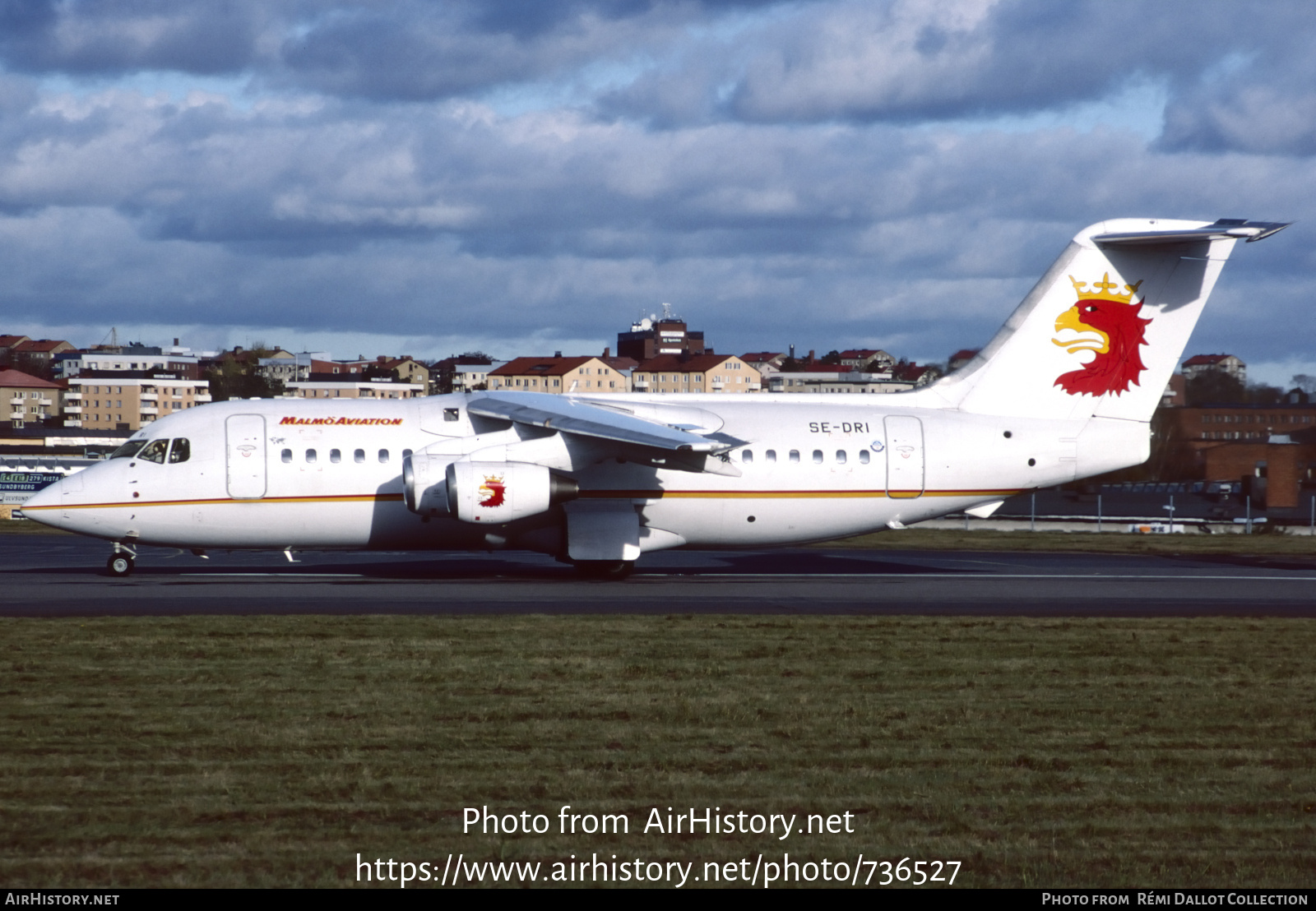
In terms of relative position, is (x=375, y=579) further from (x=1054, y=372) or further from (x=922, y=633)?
(x=1054, y=372)

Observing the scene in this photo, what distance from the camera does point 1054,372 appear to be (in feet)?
85.0

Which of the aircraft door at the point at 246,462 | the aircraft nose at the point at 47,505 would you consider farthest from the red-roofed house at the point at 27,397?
the aircraft door at the point at 246,462

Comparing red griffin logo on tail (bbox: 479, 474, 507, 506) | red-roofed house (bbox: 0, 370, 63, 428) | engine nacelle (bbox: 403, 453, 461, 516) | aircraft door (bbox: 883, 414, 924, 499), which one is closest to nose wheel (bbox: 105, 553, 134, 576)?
engine nacelle (bbox: 403, 453, 461, 516)

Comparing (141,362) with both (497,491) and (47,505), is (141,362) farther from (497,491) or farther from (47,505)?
(497,491)

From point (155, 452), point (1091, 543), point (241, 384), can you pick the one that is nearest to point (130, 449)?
point (155, 452)

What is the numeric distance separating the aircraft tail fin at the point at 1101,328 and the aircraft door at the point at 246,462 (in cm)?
1371

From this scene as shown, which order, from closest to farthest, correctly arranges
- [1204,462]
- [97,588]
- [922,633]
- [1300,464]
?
[922,633] → [97,588] → [1300,464] → [1204,462]

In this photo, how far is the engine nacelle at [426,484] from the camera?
Result: 23078mm

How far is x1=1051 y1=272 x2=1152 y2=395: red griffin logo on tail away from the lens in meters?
25.8

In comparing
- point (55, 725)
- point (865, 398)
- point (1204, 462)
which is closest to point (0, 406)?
point (1204, 462)

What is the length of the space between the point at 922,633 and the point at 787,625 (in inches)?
72.0

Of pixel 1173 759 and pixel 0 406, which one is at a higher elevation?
pixel 0 406

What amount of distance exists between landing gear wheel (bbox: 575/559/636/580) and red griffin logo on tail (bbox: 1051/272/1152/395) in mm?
9208

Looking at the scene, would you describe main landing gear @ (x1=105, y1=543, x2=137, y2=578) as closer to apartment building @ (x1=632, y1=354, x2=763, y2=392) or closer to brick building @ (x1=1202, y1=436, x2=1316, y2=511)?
brick building @ (x1=1202, y1=436, x2=1316, y2=511)
